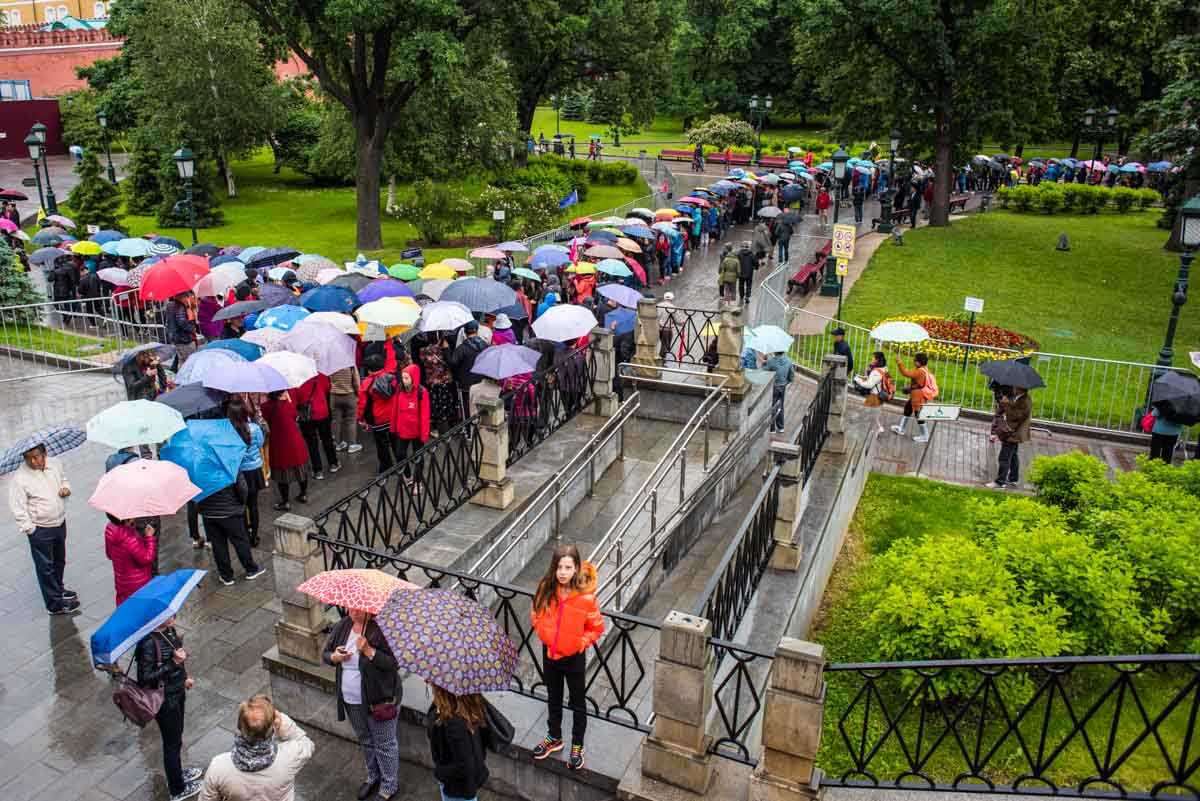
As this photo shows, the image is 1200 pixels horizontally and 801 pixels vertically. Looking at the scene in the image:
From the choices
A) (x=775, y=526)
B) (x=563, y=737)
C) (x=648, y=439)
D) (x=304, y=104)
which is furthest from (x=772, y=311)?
(x=304, y=104)

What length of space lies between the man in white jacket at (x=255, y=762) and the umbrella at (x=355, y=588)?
32.0 inches

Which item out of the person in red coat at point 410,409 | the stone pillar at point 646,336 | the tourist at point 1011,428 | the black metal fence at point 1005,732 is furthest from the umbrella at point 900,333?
the person in red coat at point 410,409

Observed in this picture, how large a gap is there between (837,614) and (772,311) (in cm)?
1025

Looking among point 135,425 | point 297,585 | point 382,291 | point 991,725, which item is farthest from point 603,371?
point 991,725

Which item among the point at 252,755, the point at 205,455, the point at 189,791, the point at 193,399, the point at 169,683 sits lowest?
the point at 189,791

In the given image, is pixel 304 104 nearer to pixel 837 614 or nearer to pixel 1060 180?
pixel 1060 180

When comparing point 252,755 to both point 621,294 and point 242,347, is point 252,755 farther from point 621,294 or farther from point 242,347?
point 621,294

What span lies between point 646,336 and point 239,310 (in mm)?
6524

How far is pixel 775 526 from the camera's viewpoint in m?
10.0

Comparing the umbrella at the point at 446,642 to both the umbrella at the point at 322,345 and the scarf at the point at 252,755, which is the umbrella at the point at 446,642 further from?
the umbrella at the point at 322,345

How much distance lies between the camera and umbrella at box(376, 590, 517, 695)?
5.44 m

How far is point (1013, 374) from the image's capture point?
523 inches

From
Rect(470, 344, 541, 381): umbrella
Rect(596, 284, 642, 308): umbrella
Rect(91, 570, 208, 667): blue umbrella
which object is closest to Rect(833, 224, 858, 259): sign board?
Rect(596, 284, 642, 308): umbrella

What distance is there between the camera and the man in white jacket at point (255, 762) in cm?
536
